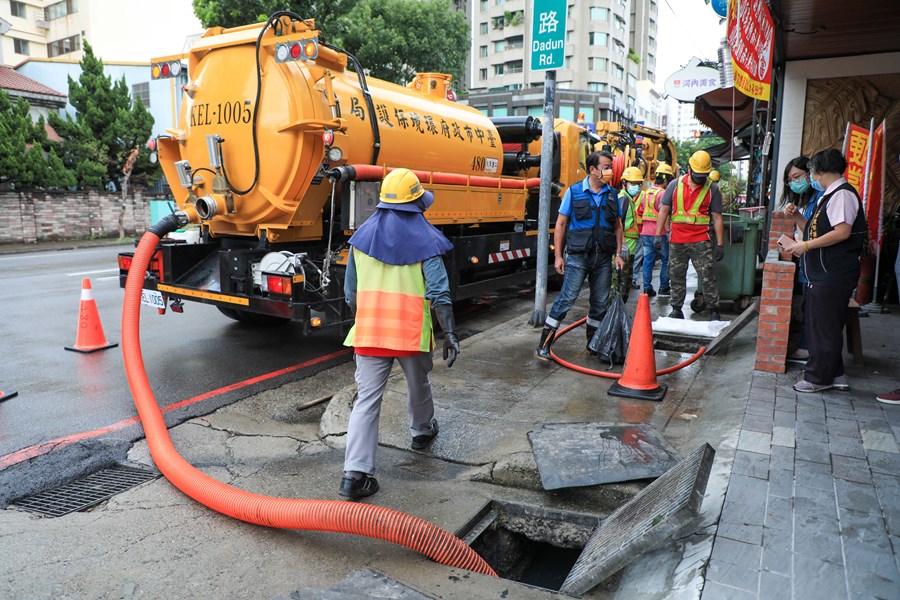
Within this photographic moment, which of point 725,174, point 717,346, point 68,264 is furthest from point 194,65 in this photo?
point 725,174

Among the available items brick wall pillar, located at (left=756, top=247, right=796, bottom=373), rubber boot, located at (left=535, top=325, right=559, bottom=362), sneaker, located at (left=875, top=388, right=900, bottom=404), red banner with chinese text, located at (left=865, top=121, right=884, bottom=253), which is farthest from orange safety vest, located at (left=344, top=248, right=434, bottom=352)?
red banner with chinese text, located at (left=865, top=121, right=884, bottom=253)

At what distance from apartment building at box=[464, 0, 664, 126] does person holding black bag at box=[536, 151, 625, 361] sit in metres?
45.6

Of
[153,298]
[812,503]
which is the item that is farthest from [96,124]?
[812,503]

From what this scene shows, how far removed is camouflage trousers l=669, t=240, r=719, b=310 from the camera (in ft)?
23.9

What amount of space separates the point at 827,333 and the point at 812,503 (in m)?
1.98

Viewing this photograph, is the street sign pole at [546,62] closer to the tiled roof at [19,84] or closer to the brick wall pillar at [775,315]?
the brick wall pillar at [775,315]

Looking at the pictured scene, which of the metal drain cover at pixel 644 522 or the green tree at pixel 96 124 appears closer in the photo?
the metal drain cover at pixel 644 522

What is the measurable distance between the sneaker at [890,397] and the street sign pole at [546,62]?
3768mm

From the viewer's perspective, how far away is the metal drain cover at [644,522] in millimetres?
2441

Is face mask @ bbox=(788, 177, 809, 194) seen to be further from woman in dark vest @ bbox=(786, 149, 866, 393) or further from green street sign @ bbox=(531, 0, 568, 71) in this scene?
green street sign @ bbox=(531, 0, 568, 71)

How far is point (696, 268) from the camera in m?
7.40

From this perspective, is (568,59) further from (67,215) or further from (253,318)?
(253,318)

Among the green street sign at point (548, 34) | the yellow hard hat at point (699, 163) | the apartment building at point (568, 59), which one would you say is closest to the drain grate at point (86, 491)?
the green street sign at point (548, 34)

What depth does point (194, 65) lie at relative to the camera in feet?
20.9
